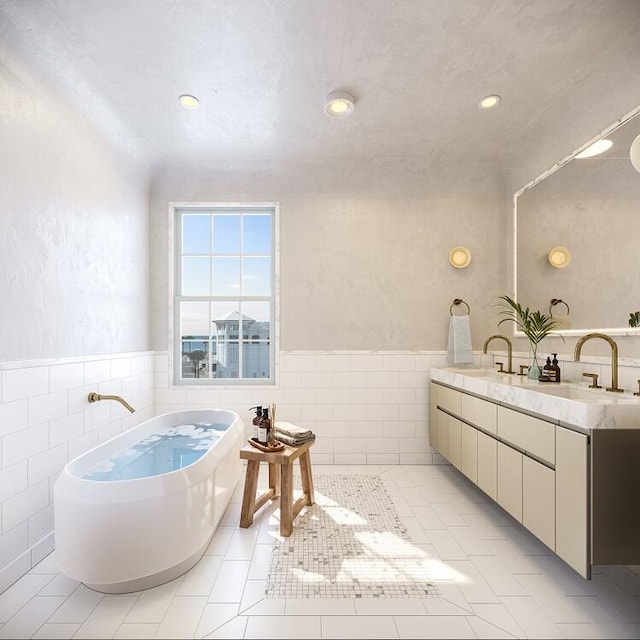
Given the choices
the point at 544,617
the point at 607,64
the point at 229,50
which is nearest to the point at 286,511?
the point at 544,617

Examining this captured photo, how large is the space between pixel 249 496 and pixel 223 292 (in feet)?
6.67

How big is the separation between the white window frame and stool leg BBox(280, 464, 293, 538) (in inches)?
55.1

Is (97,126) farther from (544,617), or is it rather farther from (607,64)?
(544,617)

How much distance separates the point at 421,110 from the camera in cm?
283

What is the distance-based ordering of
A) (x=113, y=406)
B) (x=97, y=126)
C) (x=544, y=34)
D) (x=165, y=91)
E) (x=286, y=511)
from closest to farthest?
(x=544, y=34) < (x=286, y=511) < (x=165, y=91) < (x=97, y=126) < (x=113, y=406)

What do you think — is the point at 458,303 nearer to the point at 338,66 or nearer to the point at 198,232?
the point at 338,66

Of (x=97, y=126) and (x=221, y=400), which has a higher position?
(x=97, y=126)

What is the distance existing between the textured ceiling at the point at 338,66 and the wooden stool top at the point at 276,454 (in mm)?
2335

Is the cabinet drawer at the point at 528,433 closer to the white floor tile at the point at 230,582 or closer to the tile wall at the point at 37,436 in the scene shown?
the white floor tile at the point at 230,582

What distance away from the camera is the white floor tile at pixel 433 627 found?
1.60 meters

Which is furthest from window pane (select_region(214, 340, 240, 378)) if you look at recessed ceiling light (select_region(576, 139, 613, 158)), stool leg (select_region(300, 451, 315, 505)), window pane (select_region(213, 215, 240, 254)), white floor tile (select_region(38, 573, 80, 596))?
recessed ceiling light (select_region(576, 139, 613, 158))

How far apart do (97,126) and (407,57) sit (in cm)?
216

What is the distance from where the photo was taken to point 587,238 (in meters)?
2.57

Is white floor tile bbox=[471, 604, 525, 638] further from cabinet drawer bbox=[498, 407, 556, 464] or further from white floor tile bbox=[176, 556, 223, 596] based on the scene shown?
white floor tile bbox=[176, 556, 223, 596]
